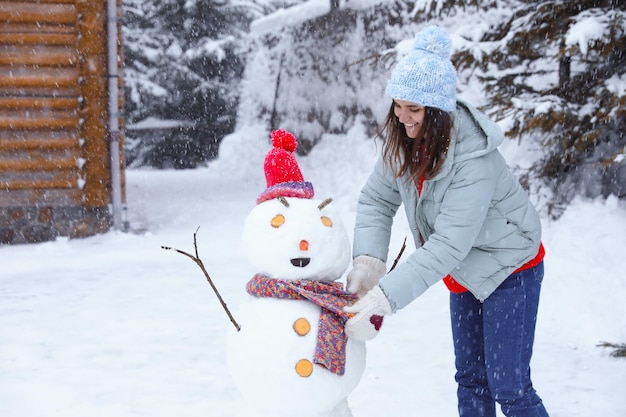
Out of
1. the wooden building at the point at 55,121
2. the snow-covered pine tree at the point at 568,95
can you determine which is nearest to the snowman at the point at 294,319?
the snow-covered pine tree at the point at 568,95

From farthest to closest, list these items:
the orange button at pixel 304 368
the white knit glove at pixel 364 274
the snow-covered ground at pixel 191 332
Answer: the snow-covered ground at pixel 191 332 → the white knit glove at pixel 364 274 → the orange button at pixel 304 368

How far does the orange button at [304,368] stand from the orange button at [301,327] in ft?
0.35

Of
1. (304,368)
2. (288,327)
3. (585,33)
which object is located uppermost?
(585,33)

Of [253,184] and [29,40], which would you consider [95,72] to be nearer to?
[29,40]

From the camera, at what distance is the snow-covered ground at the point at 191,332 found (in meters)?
4.36

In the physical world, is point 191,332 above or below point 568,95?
below

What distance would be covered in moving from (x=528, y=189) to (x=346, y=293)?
480cm

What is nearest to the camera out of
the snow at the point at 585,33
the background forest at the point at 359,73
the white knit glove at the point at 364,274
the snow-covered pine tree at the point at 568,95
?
the white knit glove at the point at 364,274

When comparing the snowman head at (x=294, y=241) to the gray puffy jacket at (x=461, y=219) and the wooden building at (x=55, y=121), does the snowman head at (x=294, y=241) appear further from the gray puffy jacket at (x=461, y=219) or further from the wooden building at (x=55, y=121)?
the wooden building at (x=55, y=121)

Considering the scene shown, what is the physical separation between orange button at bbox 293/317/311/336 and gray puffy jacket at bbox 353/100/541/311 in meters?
0.36

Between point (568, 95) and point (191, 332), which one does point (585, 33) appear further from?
point (191, 332)

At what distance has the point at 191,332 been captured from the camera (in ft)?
18.8

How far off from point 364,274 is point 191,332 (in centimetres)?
306

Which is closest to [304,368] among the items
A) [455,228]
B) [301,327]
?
[301,327]
